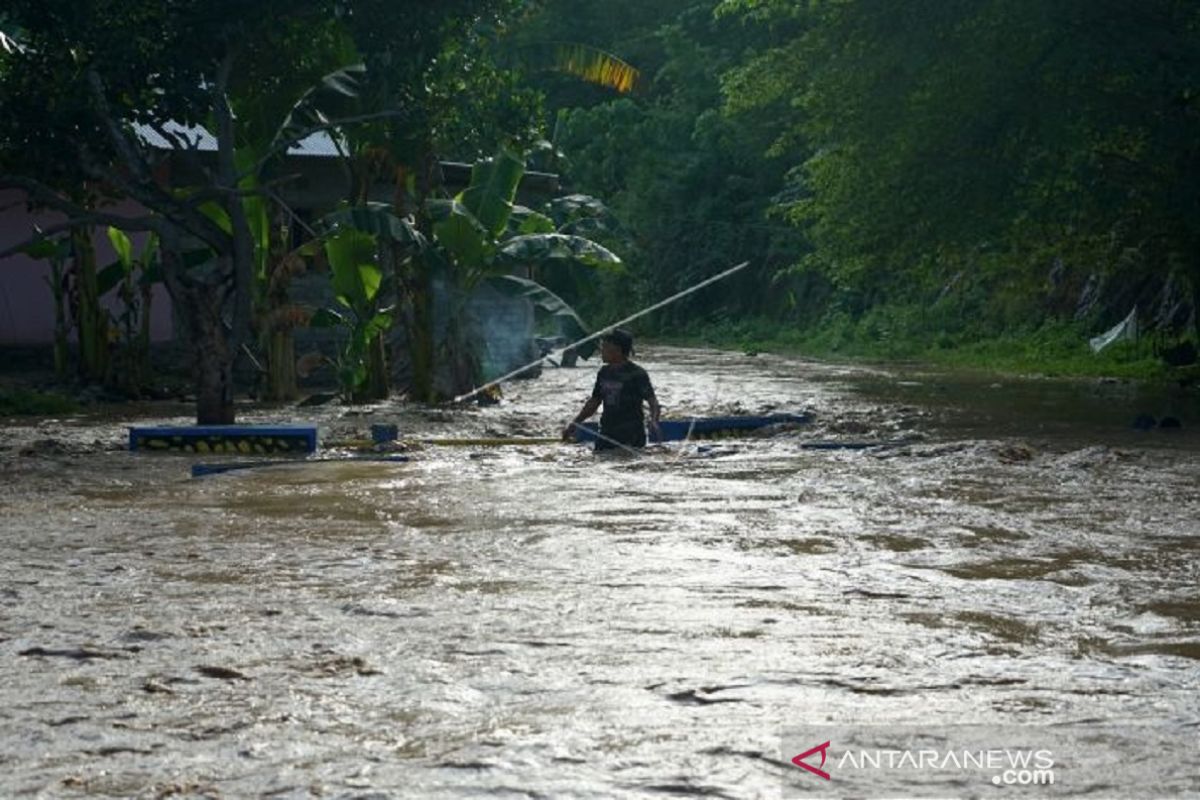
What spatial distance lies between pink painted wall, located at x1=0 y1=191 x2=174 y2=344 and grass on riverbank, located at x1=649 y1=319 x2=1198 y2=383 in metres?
Result: 13.7

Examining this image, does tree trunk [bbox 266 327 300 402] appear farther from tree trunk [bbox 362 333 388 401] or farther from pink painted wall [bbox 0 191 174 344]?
pink painted wall [bbox 0 191 174 344]

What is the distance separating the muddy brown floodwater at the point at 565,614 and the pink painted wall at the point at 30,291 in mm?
10585

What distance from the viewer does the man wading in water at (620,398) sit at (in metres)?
14.0

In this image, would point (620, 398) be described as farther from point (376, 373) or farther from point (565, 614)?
point (376, 373)

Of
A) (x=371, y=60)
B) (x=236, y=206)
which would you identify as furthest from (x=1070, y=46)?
(x=236, y=206)

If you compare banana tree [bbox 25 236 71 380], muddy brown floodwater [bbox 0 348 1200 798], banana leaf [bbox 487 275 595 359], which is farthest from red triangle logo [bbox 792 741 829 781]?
banana tree [bbox 25 236 71 380]

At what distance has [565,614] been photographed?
7227mm

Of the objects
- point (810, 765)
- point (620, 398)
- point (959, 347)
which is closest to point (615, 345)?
point (620, 398)

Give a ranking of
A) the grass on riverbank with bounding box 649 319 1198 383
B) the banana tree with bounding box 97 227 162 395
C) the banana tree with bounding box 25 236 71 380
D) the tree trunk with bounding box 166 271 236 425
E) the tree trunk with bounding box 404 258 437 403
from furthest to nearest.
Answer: the grass on riverbank with bounding box 649 319 1198 383, the banana tree with bounding box 25 236 71 380, the banana tree with bounding box 97 227 162 395, the tree trunk with bounding box 404 258 437 403, the tree trunk with bounding box 166 271 236 425

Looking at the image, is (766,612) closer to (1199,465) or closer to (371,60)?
(1199,465)

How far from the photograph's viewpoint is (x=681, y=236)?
161 ft

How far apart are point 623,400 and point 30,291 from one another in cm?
1288

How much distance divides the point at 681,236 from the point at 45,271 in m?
26.9

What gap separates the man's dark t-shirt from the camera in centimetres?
1412
